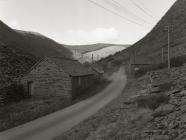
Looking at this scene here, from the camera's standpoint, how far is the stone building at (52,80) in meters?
33.5

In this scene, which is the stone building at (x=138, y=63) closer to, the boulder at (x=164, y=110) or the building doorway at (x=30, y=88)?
the building doorway at (x=30, y=88)

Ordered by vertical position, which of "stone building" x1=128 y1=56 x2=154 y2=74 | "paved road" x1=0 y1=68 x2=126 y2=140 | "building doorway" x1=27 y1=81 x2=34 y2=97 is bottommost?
"paved road" x1=0 y1=68 x2=126 y2=140

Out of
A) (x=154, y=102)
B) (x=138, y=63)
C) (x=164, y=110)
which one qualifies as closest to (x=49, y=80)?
(x=154, y=102)

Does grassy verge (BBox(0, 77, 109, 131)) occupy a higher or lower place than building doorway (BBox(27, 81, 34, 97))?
lower

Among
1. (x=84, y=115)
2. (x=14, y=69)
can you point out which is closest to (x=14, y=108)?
(x=84, y=115)

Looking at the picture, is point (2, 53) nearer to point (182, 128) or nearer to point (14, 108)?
point (14, 108)

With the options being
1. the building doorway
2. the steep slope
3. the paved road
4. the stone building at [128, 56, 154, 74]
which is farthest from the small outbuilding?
the paved road

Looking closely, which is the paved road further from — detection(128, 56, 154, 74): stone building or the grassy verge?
detection(128, 56, 154, 74): stone building

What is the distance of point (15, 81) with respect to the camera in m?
39.7

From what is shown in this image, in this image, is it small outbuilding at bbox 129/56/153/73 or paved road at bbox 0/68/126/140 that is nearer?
paved road at bbox 0/68/126/140

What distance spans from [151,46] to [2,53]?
7823 centimetres

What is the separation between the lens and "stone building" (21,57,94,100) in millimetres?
33469

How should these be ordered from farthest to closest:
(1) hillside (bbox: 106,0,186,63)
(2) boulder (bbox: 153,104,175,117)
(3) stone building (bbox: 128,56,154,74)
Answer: (1) hillside (bbox: 106,0,186,63) → (3) stone building (bbox: 128,56,154,74) → (2) boulder (bbox: 153,104,175,117)

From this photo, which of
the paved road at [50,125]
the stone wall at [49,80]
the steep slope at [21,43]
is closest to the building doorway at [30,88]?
the stone wall at [49,80]
